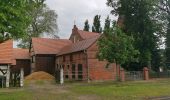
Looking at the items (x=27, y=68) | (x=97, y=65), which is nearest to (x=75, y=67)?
(x=97, y=65)

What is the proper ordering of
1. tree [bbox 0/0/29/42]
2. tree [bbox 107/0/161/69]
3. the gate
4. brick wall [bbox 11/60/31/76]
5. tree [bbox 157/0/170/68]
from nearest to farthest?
1. tree [bbox 0/0/29/42]
2. the gate
3. tree [bbox 107/0/161/69]
4. tree [bbox 157/0/170/68]
5. brick wall [bbox 11/60/31/76]

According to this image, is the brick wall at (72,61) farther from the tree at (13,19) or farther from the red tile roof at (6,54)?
the tree at (13,19)

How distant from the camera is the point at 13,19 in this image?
2259 cm

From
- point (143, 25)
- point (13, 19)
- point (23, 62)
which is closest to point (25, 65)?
point (23, 62)

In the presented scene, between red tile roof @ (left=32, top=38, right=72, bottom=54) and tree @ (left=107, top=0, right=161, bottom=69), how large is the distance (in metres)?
13.6

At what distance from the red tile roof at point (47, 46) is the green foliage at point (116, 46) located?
73.5 ft

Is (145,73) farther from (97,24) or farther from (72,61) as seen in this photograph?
(97,24)

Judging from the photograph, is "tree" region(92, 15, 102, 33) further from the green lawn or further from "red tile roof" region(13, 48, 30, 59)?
the green lawn

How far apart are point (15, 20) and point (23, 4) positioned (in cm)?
129

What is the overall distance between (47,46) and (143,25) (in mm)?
17691

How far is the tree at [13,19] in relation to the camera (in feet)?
69.3

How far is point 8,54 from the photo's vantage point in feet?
132

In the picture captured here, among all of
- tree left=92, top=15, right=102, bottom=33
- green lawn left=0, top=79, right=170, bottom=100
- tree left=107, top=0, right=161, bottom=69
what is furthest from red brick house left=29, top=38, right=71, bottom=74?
green lawn left=0, top=79, right=170, bottom=100

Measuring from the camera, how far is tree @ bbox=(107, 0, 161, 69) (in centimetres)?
4962
